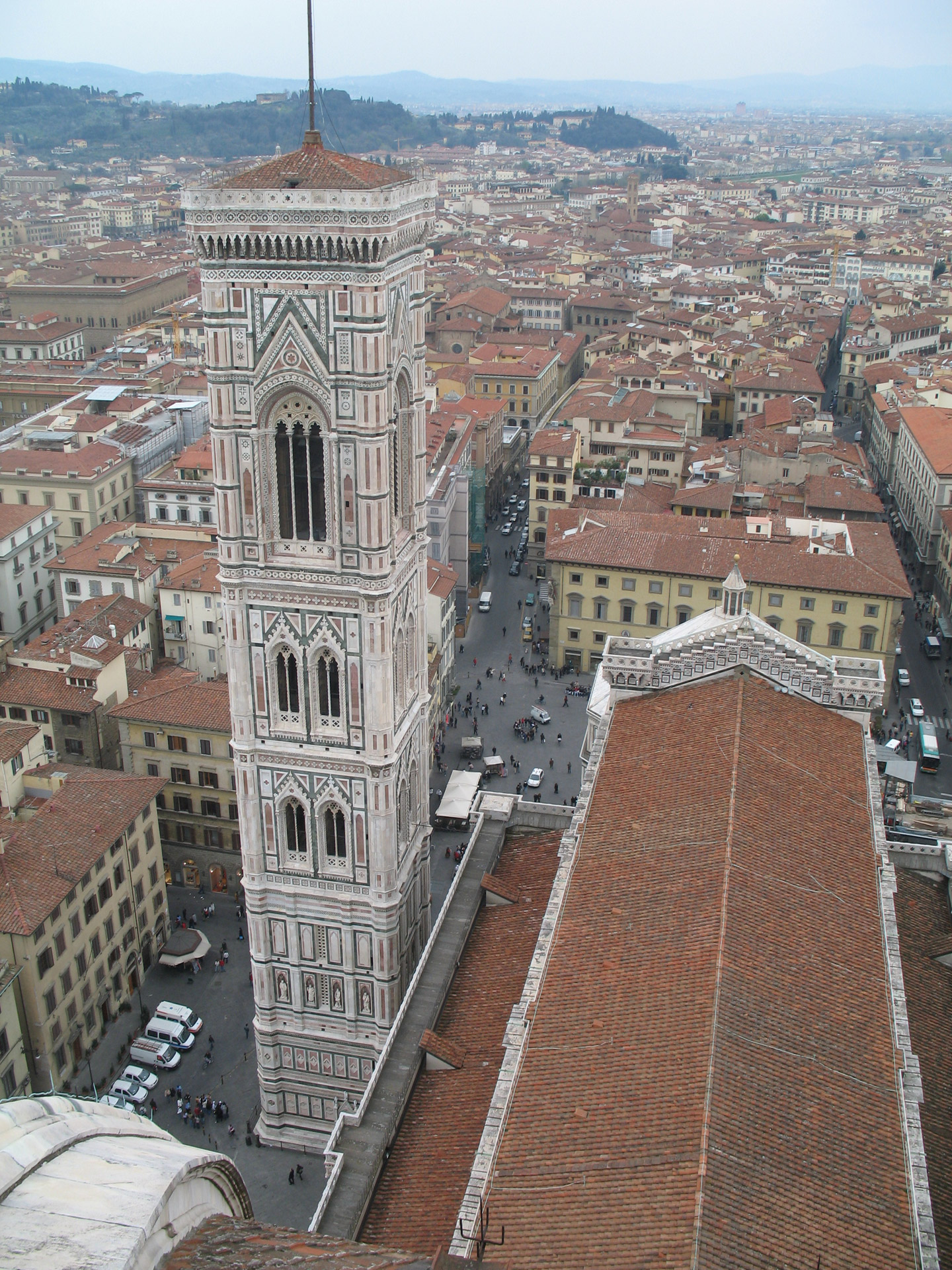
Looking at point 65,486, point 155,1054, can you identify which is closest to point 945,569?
point 65,486

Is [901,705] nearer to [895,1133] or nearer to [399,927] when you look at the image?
[399,927]

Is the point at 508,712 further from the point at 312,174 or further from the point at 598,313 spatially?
the point at 598,313

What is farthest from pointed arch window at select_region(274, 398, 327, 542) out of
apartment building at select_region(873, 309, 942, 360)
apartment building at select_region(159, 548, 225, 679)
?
apartment building at select_region(873, 309, 942, 360)

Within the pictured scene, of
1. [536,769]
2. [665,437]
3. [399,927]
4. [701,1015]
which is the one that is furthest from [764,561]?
[701,1015]

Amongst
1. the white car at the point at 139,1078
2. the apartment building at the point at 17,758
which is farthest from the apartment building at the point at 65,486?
the white car at the point at 139,1078

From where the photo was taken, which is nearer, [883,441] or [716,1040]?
[716,1040]
